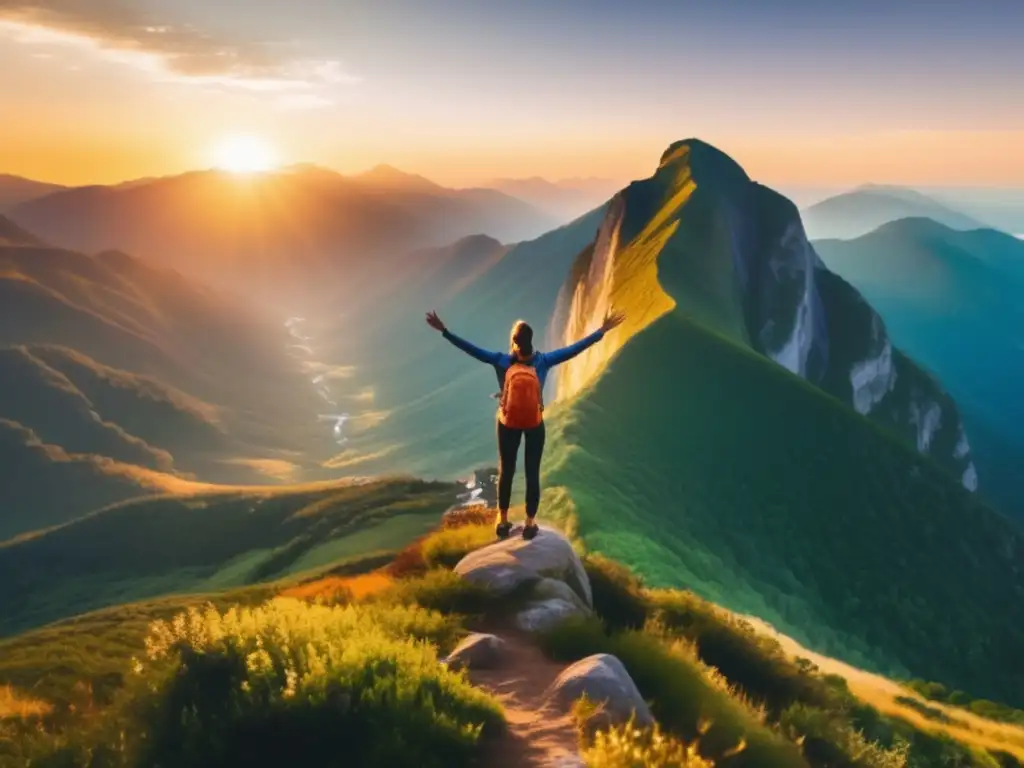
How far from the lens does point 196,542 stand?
13338cm

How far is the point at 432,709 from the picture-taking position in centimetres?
744

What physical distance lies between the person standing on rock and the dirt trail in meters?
2.98

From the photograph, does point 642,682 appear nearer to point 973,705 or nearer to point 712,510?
point 973,705

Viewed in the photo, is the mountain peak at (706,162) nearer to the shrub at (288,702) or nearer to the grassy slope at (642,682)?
the grassy slope at (642,682)

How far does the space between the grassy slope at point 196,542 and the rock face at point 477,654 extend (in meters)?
82.3

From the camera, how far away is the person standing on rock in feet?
41.8

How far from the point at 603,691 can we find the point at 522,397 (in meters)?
5.29

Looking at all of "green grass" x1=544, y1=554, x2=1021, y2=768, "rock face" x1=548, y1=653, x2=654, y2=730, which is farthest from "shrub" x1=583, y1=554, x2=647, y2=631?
"rock face" x1=548, y1=653, x2=654, y2=730

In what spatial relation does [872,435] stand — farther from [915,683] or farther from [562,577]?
[562,577]

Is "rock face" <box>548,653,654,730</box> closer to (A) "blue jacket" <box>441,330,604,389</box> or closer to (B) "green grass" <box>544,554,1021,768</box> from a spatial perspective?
(B) "green grass" <box>544,554,1021,768</box>

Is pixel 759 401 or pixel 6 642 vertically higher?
pixel 759 401

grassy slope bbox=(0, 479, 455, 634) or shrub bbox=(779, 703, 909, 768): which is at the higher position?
shrub bbox=(779, 703, 909, 768)

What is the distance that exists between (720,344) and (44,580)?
124 m

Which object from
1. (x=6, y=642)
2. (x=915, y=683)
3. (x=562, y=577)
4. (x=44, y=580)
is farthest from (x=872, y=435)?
(x=44, y=580)
